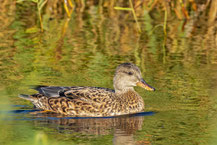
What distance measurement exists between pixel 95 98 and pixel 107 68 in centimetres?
248

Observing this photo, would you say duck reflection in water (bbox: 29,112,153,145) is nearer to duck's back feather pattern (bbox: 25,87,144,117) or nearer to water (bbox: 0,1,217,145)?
water (bbox: 0,1,217,145)

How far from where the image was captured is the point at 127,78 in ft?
31.0

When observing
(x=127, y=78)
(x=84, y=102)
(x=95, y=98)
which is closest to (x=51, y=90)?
(x=84, y=102)

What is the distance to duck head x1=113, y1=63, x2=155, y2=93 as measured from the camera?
30.8ft

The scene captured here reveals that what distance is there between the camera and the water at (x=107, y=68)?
781cm

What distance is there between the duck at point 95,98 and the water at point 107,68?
0.21 m

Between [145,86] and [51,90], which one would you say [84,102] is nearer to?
[51,90]

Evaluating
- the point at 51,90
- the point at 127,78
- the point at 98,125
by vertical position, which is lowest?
the point at 98,125

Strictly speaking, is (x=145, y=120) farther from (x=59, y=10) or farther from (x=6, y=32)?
(x=59, y=10)

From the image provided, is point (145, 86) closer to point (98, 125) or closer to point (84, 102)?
point (84, 102)

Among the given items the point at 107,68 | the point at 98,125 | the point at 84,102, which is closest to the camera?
the point at 98,125

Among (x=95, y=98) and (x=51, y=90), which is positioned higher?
(x=51, y=90)

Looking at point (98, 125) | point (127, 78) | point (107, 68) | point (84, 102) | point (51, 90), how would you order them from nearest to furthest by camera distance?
point (98, 125) < point (84, 102) < point (51, 90) < point (127, 78) < point (107, 68)

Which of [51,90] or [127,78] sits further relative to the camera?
[127,78]
